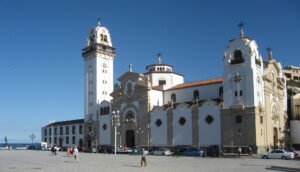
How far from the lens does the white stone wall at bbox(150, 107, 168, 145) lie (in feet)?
212

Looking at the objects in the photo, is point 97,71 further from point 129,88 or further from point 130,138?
point 130,138

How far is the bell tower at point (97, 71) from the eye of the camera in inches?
3049

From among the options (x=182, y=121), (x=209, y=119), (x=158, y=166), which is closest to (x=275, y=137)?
(x=209, y=119)

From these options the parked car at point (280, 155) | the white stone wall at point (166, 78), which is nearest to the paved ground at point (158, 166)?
the parked car at point (280, 155)

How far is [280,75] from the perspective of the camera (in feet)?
216

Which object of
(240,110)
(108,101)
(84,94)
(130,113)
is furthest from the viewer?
(84,94)

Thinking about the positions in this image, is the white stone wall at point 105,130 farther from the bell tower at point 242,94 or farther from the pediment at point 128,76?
the bell tower at point 242,94

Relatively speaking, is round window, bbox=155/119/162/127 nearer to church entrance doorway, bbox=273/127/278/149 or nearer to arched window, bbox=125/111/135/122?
arched window, bbox=125/111/135/122

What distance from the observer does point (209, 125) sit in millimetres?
58562

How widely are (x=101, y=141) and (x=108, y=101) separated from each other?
7.70m

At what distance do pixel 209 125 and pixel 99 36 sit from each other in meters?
32.9

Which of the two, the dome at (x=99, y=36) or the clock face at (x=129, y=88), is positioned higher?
the dome at (x=99, y=36)

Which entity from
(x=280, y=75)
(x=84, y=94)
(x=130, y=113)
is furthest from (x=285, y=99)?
(x=84, y=94)

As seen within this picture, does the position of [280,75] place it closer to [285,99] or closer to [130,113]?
[285,99]
